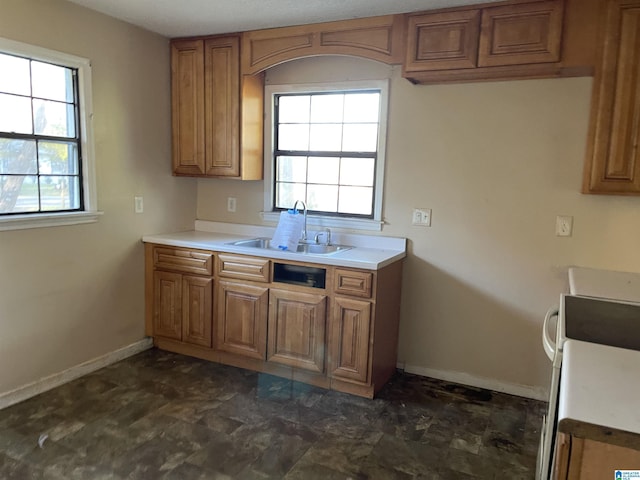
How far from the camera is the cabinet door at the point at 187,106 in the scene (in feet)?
11.5

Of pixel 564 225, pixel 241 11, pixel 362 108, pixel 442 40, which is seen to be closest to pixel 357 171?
pixel 362 108

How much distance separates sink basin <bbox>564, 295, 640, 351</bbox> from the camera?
1612mm

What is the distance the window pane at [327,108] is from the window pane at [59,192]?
1.70m

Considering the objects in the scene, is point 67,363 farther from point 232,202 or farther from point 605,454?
point 605,454

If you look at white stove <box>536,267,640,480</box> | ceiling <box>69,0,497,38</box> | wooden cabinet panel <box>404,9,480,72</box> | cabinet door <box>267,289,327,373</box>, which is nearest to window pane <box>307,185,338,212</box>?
cabinet door <box>267,289,327,373</box>

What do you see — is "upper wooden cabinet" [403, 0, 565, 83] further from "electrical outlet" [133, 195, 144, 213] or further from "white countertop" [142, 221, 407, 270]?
"electrical outlet" [133, 195, 144, 213]

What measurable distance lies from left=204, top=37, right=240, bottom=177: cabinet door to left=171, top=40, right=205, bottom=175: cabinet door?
0.05m

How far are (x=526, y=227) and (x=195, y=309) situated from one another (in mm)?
2301

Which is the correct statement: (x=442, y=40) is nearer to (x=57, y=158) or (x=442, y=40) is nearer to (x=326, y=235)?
(x=326, y=235)

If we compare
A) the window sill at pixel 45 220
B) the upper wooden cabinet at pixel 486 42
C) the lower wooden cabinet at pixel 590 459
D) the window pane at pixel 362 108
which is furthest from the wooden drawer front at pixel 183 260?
the lower wooden cabinet at pixel 590 459

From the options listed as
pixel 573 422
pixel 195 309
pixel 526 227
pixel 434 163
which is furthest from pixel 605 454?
pixel 195 309

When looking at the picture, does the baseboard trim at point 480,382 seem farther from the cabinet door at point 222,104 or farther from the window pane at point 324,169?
the cabinet door at point 222,104

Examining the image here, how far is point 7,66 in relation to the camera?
260cm

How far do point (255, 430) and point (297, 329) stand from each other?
0.72 meters
